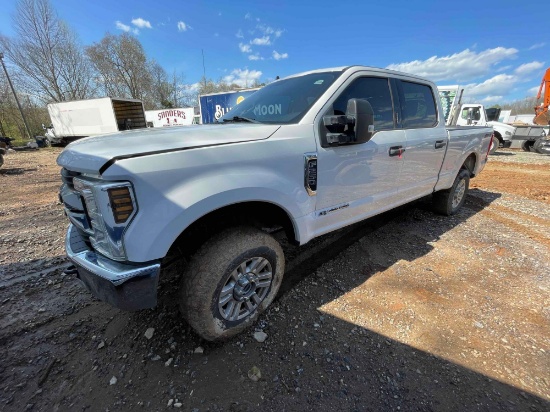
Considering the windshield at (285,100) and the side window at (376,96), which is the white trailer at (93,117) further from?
the side window at (376,96)

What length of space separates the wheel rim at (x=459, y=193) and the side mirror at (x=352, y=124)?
Result: 335 centimetres

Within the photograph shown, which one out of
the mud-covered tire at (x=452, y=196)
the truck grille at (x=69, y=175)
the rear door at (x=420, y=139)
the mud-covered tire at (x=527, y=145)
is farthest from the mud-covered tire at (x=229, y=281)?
the mud-covered tire at (x=527, y=145)

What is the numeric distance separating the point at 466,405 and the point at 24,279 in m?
4.02

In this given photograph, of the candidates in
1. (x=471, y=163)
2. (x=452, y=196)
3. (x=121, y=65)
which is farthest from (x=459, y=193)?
(x=121, y=65)

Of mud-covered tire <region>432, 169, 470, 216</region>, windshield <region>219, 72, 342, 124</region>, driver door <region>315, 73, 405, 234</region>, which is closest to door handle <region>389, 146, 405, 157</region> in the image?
driver door <region>315, 73, 405, 234</region>

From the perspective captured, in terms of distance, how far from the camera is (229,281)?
1.99m

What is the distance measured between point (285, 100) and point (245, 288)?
174 cm

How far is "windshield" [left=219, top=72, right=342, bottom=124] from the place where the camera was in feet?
7.67

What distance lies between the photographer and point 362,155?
2.49 m

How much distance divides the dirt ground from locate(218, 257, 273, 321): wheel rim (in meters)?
0.24

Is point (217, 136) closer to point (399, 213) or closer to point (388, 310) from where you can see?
point (388, 310)

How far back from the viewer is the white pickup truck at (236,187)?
1.49 m

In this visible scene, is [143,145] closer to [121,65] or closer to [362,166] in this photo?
[362,166]

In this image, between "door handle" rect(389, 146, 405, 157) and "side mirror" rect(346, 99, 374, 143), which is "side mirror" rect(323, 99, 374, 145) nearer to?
"side mirror" rect(346, 99, 374, 143)
